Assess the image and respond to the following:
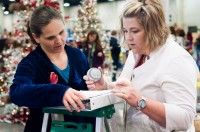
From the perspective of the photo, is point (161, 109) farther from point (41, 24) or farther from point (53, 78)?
point (41, 24)

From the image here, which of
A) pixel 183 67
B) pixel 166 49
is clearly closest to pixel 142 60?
pixel 166 49

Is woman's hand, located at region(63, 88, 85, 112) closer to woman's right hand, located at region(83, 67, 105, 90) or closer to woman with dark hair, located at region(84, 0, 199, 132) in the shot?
woman with dark hair, located at region(84, 0, 199, 132)

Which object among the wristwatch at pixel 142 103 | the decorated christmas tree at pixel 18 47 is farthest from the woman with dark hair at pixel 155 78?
the decorated christmas tree at pixel 18 47

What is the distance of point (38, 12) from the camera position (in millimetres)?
1647

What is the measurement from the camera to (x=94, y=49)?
7.66 metres

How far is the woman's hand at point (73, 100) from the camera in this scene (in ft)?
4.09

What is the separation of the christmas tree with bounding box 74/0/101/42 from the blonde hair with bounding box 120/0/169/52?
8.46 m

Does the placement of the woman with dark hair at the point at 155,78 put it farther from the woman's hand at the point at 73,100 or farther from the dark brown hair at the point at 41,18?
the dark brown hair at the point at 41,18

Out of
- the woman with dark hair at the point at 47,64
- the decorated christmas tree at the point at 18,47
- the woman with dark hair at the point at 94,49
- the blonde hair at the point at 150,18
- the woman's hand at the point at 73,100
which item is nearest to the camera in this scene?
the woman's hand at the point at 73,100

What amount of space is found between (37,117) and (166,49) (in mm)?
697

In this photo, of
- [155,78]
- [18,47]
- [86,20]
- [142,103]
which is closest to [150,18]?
[155,78]

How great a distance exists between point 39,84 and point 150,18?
553mm

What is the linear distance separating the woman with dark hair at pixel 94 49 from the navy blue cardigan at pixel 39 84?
→ 5752mm

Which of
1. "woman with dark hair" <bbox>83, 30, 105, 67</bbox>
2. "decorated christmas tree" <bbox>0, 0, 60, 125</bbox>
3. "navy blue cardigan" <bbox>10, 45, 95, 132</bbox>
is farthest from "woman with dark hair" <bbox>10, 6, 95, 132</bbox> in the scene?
"woman with dark hair" <bbox>83, 30, 105, 67</bbox>
